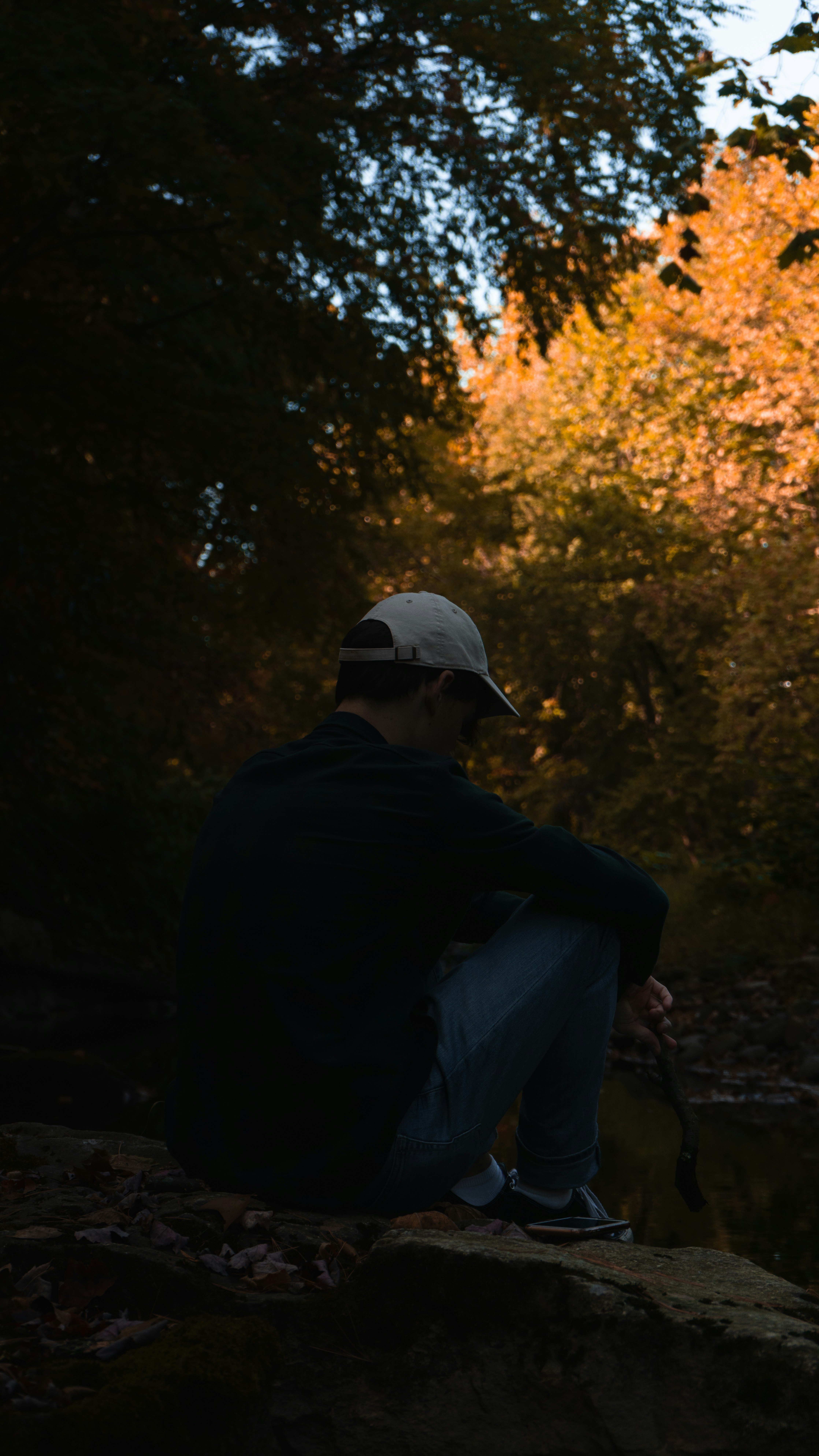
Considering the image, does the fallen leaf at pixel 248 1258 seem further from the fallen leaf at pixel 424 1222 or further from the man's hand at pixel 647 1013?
the man's hand at pixel 647 1013

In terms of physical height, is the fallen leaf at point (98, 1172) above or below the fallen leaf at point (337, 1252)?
below

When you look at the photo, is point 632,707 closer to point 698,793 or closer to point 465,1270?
point 698,793

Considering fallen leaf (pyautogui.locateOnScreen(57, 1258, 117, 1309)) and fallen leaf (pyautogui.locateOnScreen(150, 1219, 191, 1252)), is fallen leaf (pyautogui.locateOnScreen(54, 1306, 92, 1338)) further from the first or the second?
fallen leaf (pyautogui.locateOnScreen(150, 1219, 191, 1252))

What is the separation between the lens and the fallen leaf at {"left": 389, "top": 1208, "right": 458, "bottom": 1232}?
2.47 meters

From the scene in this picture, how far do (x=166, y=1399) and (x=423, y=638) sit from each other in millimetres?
1553

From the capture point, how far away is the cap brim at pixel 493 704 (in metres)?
2.84

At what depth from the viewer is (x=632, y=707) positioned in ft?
85.6

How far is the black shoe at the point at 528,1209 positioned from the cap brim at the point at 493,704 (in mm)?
1084

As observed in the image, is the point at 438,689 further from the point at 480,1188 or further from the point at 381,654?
the point at 480,1188

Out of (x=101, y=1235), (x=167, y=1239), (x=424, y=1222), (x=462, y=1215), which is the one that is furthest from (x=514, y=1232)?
(x=101, y=1235)

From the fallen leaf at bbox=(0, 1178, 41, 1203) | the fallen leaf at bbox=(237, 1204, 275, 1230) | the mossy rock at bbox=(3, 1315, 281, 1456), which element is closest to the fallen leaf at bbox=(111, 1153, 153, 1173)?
the fallen leaf at bbox=(0, 1178, 41, 1203)

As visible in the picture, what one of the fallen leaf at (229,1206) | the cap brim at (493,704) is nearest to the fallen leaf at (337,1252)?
the fallen leaf at (229,1206)

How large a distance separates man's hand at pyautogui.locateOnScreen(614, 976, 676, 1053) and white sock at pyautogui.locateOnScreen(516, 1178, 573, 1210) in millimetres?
390

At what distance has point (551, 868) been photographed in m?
2.52
